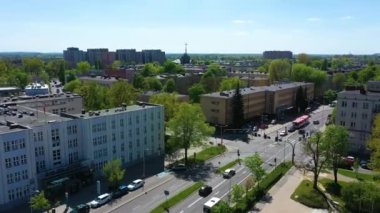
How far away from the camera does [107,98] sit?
3750 inches

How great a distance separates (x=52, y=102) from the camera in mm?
79625

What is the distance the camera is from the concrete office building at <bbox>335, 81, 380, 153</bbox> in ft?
257

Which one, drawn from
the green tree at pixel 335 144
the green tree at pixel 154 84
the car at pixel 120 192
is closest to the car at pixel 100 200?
the car at pixel 120 192

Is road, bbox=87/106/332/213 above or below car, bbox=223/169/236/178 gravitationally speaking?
below

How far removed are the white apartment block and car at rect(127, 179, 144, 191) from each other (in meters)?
8.61

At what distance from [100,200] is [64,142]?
13.0 metres

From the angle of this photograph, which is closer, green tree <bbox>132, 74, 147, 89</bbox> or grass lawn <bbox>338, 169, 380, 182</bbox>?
grass lawn <bbox>338, 169, 380, 182</bbox>

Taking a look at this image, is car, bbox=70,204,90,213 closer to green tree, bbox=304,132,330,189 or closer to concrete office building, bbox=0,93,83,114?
concrete office building, bbox=0,93,83,114

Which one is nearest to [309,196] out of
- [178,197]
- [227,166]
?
[227,166]

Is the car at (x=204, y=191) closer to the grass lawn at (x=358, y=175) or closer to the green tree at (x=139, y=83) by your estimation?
the grass lawn at (x=358, y=175)

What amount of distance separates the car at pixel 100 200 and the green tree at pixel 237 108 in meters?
53.2

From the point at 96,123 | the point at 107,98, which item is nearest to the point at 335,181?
the point at 96,123

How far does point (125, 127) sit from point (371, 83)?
6537 centimetres

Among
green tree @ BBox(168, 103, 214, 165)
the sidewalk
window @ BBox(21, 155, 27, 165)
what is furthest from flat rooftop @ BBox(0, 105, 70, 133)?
the sidewalk
